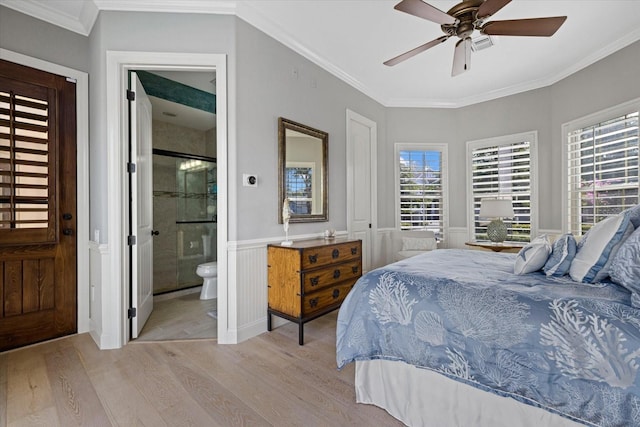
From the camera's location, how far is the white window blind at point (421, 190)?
496 cm

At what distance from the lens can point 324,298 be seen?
2.84m

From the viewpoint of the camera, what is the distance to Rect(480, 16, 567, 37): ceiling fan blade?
208cm

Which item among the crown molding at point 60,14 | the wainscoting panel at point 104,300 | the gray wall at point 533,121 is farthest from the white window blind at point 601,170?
the crown molding at point 60,14

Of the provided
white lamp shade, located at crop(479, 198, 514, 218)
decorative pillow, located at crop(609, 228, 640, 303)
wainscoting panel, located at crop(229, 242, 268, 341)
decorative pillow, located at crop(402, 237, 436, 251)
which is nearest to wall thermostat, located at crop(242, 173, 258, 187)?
wainscoting panel, located at crop(229, 242, 268, 341)

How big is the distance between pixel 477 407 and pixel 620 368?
594 mm

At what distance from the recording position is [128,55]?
253 centimetres

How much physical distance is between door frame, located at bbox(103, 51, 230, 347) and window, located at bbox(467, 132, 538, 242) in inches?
156

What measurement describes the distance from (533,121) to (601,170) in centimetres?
117

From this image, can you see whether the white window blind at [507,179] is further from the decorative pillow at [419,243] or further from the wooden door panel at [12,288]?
the wooden door panel at [12,288]

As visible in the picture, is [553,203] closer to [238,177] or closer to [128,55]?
[238,177]

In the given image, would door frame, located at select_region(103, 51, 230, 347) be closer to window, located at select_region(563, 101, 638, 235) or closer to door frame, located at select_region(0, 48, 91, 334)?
door frame, located at select_region(0, 48, 91, 334)

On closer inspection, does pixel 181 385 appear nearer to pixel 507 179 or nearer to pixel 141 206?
pixel 141 206

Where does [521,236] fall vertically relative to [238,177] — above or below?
→ below

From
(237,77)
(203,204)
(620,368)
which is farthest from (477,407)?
(203,204)
